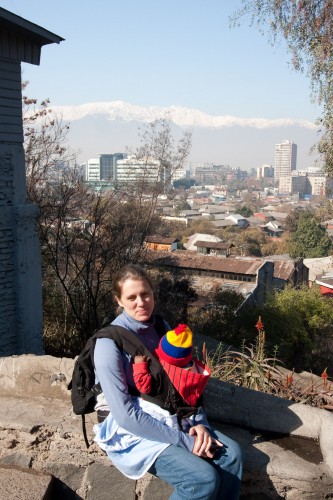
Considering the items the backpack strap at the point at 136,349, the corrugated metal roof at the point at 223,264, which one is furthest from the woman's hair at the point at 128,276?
the corrugated metal roof at the point at 223,264

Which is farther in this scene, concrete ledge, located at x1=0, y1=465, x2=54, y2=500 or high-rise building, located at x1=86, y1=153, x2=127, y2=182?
high-rise building, located at x1=86, y1=153, x2=127, y2=182

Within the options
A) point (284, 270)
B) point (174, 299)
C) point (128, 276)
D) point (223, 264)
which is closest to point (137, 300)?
point (128, 276)

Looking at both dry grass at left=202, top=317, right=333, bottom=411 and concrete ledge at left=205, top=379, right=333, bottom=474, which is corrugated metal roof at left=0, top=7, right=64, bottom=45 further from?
concrete ledge at left=205, top=379, right=333, bottom=474

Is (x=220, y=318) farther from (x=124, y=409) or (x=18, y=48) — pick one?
(x=124, y=409)

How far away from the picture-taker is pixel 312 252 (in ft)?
157

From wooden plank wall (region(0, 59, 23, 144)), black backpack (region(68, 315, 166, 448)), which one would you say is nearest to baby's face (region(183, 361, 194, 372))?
black backpack (region(68, 315, 166, 448))

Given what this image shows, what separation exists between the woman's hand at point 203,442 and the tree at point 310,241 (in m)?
46.7

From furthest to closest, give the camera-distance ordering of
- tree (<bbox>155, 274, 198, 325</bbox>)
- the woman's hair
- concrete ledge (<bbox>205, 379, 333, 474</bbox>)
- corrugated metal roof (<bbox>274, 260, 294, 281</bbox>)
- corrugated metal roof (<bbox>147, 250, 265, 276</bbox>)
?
corrugated metal roof (<bbox>274, 260, 294, 281</bbox>)
corrugated metal roof (<bbox>147, 250, 265, 276</bbox>)
tree (<bbox>155, 274, 198, 325</bbox>)
concrete ledge (<bbox>205, 379, 333, 474</bbox>)
the woman's hair

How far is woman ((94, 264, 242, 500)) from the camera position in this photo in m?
2.14

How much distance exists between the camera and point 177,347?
233 centimetres

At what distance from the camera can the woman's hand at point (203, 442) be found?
220 centimetres

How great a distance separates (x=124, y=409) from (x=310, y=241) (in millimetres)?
48445

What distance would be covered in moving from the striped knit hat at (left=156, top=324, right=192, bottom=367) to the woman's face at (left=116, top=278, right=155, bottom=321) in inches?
8.1

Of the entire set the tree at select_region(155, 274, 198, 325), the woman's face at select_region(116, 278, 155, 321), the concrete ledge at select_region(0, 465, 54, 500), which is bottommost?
the tree at select_region(155, 274, 198, 325)
